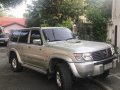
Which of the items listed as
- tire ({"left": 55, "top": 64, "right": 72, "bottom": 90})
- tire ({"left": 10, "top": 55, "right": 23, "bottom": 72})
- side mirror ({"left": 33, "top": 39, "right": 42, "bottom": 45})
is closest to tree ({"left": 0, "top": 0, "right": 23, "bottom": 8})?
tire ({"left": 10, "top": 55, "right": 23, "bottom": 72})

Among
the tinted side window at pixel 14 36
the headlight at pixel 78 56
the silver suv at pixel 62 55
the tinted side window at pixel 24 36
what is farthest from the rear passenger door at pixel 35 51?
the headlight at pixel 78 56

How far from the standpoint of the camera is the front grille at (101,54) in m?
6.79

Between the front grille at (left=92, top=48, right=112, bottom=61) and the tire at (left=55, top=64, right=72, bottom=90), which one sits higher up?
the front grille at (left=92, top=48, right=112, bottom=61)

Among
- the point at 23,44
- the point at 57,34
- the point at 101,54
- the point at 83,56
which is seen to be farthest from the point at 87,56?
the point at 23,44

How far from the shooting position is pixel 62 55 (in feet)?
22.9

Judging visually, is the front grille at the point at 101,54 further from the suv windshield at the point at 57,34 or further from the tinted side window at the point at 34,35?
the tinted side window at the point at 34,35

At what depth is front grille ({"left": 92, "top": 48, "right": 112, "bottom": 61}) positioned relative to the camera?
267 inches

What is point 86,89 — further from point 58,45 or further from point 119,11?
point 119,11

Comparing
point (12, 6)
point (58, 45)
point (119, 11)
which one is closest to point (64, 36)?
point (58, 45)

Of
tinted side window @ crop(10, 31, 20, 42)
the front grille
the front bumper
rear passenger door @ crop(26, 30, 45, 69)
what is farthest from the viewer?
tinted side window @ crop(10, 31, 20, 42)

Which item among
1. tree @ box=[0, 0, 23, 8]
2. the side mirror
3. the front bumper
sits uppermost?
tree @ box=[0, 0, 23, 8]

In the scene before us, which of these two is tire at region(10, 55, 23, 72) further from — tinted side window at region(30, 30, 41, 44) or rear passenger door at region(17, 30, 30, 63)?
tinted side window at region(30, 30, 41, 44)

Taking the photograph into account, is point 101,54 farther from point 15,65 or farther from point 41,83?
point 15,65

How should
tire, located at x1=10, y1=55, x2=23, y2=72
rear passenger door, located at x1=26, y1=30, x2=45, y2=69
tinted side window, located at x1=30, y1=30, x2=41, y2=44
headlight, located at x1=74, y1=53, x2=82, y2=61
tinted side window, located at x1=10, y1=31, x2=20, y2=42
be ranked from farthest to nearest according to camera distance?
tinted side window, located at x1=10, y1=31, x2=20, y2=42
tire, located at x1=10, y1=55, x2=23, y2=72
tinted side window, located at x1=30, y1=30, x2=41, y2=44
rear passenger door, located at x1=26, y1=30, x2=45, y2=69
headlight, located at x1=74, y1=53, x2=82, y2=61
